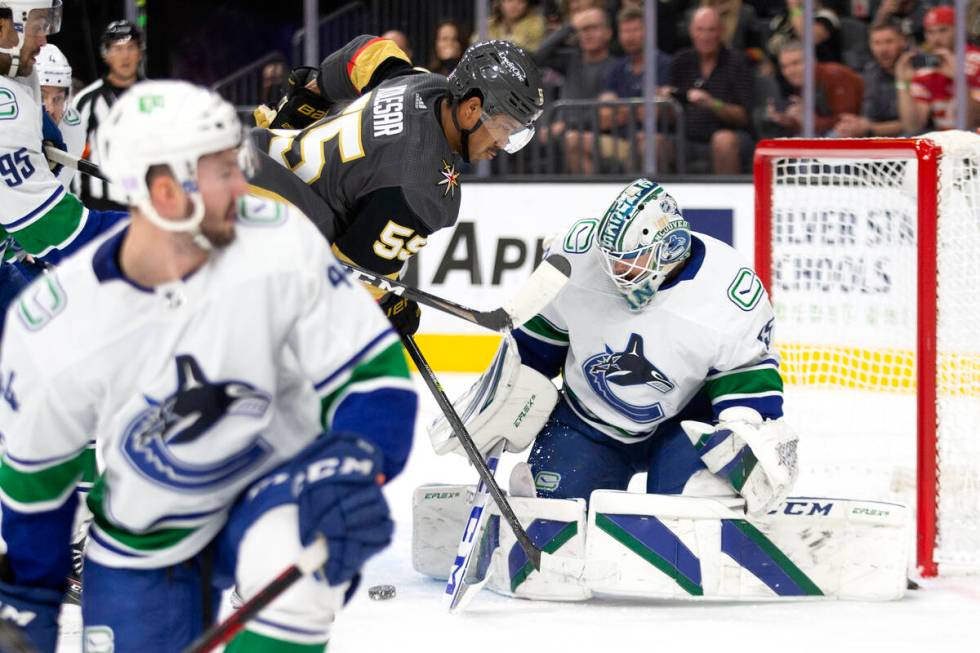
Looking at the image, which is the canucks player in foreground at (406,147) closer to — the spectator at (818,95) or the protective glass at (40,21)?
the protective glass at (40,21)

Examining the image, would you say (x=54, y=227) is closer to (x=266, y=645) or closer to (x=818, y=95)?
(x=266, y=645)

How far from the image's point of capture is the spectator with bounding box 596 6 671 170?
5926 millimetres

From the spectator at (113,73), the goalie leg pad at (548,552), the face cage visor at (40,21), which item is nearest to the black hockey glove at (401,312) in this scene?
the goalie leg pad at (548,552)

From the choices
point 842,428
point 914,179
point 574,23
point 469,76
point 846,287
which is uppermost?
point 574,23

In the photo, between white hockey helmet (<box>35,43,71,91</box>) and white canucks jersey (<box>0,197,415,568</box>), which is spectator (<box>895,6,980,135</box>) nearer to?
white hockey helmet (<box>35,43,71,91</box>)

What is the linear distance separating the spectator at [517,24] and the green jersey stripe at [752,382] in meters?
3.41

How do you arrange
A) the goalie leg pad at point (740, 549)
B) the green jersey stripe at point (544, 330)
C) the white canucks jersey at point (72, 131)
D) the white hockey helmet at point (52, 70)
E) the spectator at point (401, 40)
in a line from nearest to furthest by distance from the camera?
the goalie leg pad at point (740, 549) → the green jersey stripe at point (544, 330) → the white canucks jersey at point (72, 131) → the white hockey helmet at point (52, 70) → the spectator at point (401, 40)

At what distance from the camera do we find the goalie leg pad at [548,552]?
3076 millimetres

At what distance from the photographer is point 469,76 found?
9.72 ft

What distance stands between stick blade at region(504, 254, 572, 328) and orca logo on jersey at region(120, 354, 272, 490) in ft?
4.26

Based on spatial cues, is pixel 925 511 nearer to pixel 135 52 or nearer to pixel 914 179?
pixel 914 179

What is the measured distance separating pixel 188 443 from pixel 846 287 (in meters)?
3.25

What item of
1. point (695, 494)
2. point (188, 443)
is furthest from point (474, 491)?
point (188, 443)

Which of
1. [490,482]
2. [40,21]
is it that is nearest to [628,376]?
[490,482]
